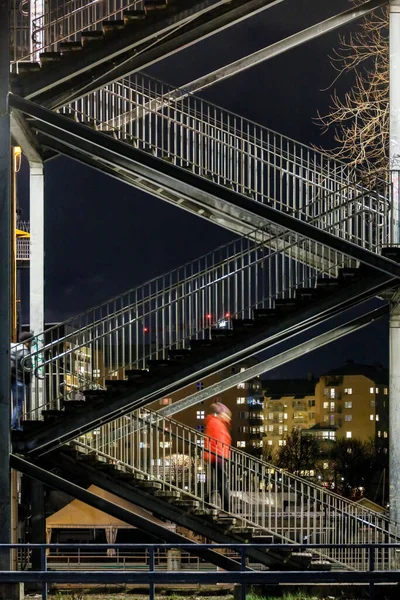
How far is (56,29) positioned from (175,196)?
11.3 ft

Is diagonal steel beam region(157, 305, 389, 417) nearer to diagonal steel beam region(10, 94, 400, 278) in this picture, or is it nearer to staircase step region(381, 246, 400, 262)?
staircase step region(381, 246, 400, 262)

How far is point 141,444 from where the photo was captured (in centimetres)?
1689

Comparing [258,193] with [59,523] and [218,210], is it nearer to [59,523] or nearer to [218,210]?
[218,210]

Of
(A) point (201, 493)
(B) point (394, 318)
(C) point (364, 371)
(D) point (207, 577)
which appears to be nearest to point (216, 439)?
(A) point (201, 493)

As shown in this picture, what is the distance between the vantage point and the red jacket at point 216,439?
646 inches

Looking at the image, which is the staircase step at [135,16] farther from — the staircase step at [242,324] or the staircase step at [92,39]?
the staircase step at [242,324]

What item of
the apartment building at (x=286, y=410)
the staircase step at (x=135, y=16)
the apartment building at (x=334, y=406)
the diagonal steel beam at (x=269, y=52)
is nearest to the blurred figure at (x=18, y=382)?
the diagonal steel beam at (x=269, y=52)

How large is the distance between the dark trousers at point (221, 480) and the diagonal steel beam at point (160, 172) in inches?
153

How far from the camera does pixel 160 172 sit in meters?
15.5

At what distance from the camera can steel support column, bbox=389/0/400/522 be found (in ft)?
A: 58.5

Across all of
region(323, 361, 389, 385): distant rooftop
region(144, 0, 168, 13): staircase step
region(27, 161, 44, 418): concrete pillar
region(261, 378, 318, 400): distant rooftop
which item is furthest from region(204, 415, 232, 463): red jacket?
region(261, 378, 318, 400): distant rooftop

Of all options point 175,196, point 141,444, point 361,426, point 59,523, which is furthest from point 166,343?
point 361,426

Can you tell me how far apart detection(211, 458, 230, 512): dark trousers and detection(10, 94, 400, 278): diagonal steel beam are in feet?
12.7

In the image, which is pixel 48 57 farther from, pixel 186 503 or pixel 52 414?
pixel 186 503
